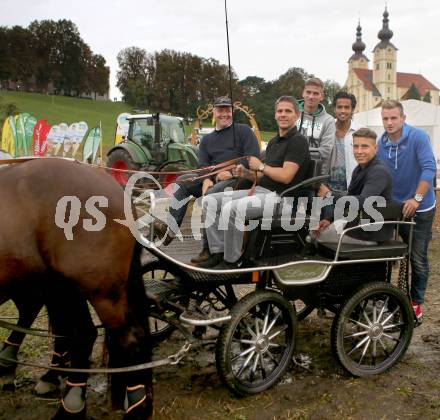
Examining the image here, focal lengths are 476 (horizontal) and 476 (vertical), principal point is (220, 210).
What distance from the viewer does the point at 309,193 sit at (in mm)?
3191

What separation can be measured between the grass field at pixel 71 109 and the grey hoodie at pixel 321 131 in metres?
29.2

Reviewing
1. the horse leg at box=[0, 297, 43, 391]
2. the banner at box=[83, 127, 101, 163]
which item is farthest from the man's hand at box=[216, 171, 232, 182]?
the banner at box=[83, 127, 101, 163]

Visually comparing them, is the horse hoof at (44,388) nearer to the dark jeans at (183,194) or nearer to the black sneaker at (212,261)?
the black sneaker at (212,261)

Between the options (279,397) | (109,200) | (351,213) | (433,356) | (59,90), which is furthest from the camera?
(59,90)

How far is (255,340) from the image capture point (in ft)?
9.43

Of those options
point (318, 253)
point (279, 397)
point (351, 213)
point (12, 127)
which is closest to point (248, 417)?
point (279, 397)

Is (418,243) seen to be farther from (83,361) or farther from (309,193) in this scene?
Result: (83,361)

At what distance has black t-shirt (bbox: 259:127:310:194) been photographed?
3.05 meters

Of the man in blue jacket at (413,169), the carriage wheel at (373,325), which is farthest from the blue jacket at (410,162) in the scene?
the carriage wheel at (373,325)

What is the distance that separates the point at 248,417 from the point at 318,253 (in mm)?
1140

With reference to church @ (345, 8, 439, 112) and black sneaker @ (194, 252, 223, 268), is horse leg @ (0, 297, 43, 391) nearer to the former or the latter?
black sneaker @ (194, 252, 223, 268)

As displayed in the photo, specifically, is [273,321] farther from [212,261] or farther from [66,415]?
[66,415]

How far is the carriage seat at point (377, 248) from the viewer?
3088 mm

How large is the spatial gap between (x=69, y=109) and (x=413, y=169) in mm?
47509
